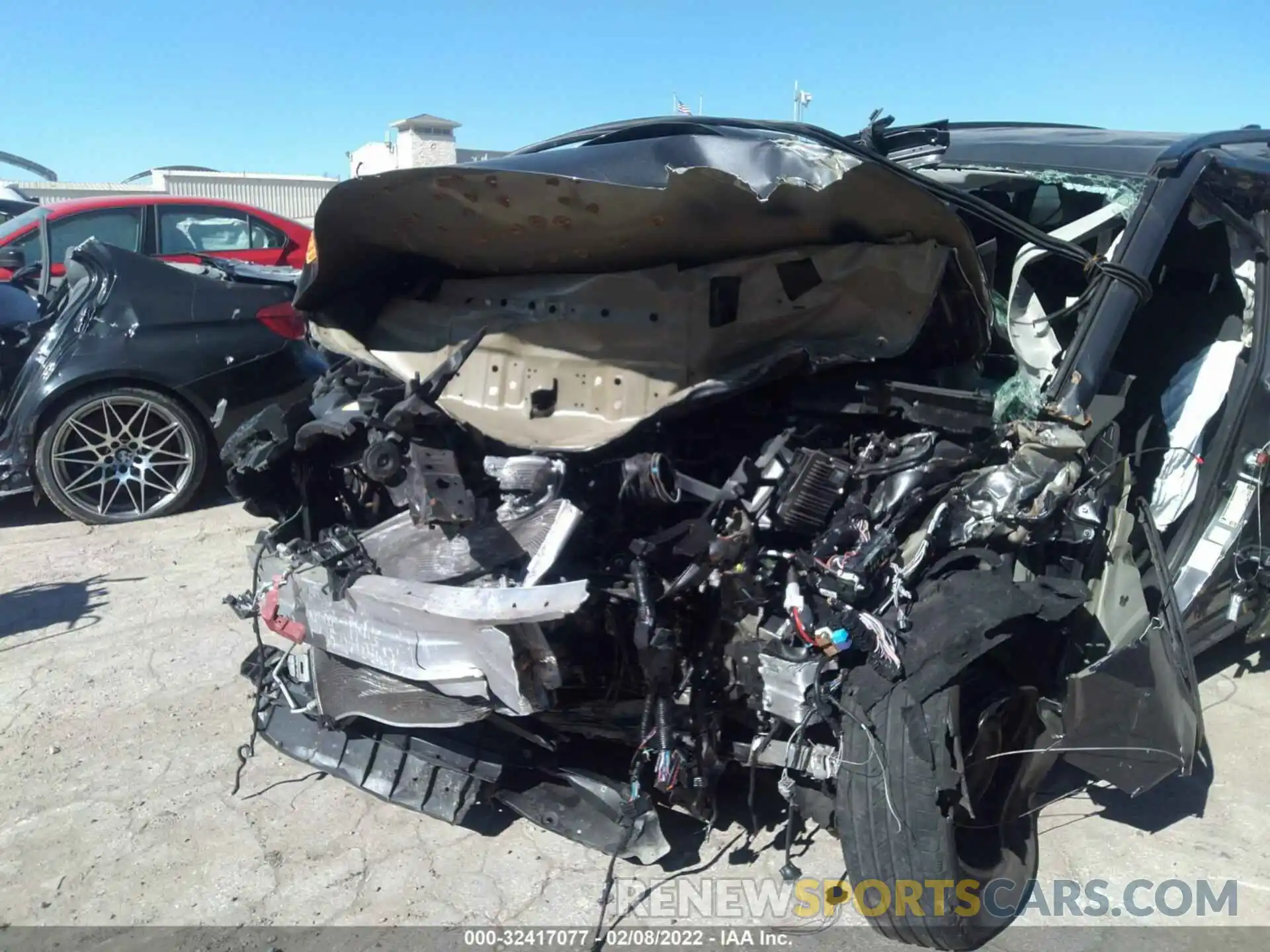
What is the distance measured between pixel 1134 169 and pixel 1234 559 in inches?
52.7

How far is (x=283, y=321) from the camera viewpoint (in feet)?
19.2

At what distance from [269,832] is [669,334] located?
1942 millimetres

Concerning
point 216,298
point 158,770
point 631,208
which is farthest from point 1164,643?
point 216,298

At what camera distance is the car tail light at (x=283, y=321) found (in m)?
5.81

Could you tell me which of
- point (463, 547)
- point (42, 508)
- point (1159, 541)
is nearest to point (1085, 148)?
point (1159, 541)

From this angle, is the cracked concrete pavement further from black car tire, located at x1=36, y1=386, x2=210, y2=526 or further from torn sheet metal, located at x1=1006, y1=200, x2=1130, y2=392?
black car tire, located at x1=36, y1=386, x2=210, y2=526

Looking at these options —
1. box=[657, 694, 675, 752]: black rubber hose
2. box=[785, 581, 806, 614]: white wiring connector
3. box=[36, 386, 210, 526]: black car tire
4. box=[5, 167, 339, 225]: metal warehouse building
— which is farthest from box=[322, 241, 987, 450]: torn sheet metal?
box=[5, 167, 339, 225]: metal warehouse building

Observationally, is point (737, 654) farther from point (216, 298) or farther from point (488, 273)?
point (216, 298)

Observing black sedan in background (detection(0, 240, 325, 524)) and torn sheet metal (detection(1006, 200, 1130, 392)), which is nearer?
torn sheet metal (detection(1006, 200, 1130, 392))

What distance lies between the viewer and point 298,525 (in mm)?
3328

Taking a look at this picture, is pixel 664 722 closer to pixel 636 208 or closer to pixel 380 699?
pixel 380 699

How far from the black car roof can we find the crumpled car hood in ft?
2.97

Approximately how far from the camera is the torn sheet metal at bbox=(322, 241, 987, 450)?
9.00ft

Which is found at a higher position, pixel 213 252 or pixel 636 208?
pixel 636 208
